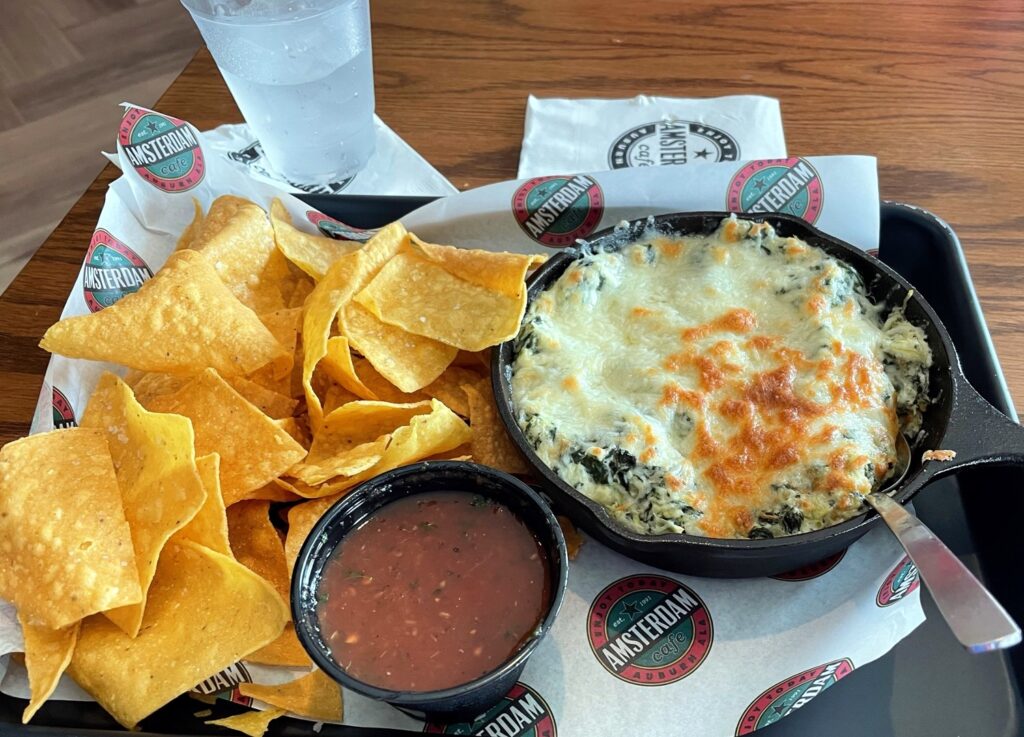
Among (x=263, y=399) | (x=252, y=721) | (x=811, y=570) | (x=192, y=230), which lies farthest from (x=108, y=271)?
(x=811, y=570)

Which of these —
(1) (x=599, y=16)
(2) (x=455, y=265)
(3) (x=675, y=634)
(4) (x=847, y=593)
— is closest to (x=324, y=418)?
(2) (x=455, y=265)

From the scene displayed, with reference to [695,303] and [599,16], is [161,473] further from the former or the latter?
[599,16]

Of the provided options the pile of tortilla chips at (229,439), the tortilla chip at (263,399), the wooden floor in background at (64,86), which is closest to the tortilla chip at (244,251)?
the pile of tortilla chips at (229,439)

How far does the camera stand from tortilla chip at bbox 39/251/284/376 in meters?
1.65

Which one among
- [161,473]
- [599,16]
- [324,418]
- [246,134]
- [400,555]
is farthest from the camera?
[599,16]

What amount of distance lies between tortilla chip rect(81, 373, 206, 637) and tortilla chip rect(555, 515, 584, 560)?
63cm

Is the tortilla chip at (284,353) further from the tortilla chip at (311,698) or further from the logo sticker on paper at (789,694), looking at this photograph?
the logo sticker on paper at (789,694)

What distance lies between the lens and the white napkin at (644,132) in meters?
2.32

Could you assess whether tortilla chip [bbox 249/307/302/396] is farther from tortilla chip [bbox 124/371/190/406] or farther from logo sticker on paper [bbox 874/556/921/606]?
Answer: logo sticker on paper [bbox 874/556/921/606]

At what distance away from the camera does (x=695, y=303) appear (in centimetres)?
173

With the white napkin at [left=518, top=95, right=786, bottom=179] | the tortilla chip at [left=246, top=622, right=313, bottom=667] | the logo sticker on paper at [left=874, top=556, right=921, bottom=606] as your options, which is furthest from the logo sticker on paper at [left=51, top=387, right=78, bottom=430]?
the logo sticker on paper at [left=874, top=556, right=921, bottom=606]

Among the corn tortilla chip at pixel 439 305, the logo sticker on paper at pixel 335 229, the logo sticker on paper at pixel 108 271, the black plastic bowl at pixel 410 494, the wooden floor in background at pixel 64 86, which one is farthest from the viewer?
the wooden floor in background at pixel 64 86

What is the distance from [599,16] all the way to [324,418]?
1765 millimetres

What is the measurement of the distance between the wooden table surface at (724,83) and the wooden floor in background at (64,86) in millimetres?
1749
